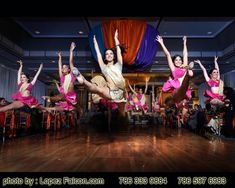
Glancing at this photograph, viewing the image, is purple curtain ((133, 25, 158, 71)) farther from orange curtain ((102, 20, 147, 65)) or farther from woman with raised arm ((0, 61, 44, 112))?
woman with raised arm ((0, 61, 44, 112))

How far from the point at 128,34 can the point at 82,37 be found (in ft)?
6.98

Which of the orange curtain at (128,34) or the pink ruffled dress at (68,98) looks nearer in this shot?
the pink ruffled dress at (68,98)

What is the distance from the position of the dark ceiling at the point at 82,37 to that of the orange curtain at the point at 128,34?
293mm

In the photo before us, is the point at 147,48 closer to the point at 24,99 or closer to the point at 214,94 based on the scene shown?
the point at 214,94

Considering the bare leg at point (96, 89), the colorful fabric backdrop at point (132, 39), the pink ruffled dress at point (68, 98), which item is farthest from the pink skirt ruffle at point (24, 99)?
the colorful fabric backdrop at point (132, 39)

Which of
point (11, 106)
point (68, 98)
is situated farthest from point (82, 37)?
point (11, 106)

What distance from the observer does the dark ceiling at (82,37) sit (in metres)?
6.23

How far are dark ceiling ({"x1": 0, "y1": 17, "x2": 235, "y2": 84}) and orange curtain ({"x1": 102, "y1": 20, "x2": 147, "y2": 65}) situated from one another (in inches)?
11.5

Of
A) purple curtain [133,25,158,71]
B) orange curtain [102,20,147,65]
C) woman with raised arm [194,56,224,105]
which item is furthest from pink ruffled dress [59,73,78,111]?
woman with raised arm [194,56,224,105]

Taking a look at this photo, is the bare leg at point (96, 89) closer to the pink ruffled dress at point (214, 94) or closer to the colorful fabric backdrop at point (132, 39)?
the pink ruffled dress at point (214, 94)

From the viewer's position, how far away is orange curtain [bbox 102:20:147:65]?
19.1ft

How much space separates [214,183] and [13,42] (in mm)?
7164

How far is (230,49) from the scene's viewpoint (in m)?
7.41

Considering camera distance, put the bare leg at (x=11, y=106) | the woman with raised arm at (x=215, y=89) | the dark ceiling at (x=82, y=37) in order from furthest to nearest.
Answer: the dark ceiling at (x=82, y=37)
the woman with raised arm at (x=215, y=89)
the bare leg at (x=11, y=106)
